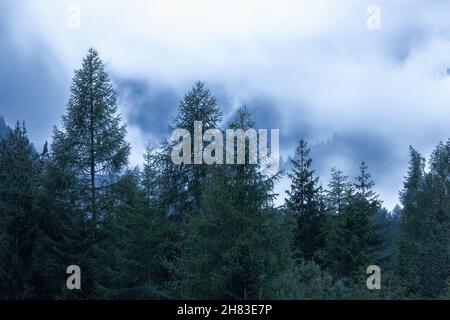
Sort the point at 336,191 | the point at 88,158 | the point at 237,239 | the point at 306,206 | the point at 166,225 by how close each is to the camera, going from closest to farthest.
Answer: the point at 237,239 < the point at 166,225 < the point at 88,158 < the point at 306,206 < the point at 336,191

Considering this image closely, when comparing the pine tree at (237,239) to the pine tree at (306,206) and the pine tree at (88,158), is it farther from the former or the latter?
the pine tree at (306,206)

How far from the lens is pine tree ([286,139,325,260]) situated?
3169cm

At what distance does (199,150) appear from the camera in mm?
24859

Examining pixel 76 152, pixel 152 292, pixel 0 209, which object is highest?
pixel 76 152

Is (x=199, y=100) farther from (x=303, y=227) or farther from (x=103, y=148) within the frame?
(x=303, y=227)

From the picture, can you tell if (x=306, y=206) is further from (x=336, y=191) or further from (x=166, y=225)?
(x=166, y=225)

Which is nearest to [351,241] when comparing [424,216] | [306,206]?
[306,206]

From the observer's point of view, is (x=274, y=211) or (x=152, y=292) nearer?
(x=274, y=211)

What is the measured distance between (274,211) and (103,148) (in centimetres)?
1251

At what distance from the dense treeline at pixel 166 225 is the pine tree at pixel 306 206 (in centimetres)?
7

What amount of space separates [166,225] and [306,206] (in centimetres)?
1381

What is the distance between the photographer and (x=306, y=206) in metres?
32.7
